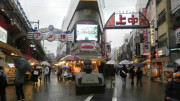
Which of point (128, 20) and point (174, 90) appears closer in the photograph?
point (174, 90)

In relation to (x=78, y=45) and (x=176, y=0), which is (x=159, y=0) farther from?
(x=78, y=45)

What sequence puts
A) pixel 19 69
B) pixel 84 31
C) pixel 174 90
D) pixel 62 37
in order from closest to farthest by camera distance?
pixel 174 90 → pixel 19 69 → pixel 62 37 → pixel 84 31

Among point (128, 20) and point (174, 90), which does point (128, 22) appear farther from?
point (174, 90)

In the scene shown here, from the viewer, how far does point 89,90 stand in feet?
40.0

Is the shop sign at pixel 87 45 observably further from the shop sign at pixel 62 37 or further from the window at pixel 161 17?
the window at pixel 161 17

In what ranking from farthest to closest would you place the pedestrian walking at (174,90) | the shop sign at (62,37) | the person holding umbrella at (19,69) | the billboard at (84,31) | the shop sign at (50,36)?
the billboard at (84,31) → the shop sign at (62,37) → the shop sign at (50,36) → the person holding umbrella at (19,69) → the pedestrian walking at (174,90)

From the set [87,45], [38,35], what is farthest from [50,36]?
[87,45]

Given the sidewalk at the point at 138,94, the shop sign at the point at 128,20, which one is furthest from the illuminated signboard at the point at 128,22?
the sidewalk at the point at 138,94

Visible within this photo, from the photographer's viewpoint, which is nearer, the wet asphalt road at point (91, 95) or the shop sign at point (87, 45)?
the wet asphalt road at point (91, 95)

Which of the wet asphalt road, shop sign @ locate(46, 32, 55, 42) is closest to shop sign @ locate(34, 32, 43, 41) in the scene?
shop sign @ locate(46, 32, 55, 42)

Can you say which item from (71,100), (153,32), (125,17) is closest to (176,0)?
(153,32)

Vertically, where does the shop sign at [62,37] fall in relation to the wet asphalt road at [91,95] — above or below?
above

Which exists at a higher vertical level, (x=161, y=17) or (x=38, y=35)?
(x=161, y=17)

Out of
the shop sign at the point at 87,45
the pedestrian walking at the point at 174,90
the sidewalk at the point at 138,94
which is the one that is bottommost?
the sidewalk at the point at 138,94
